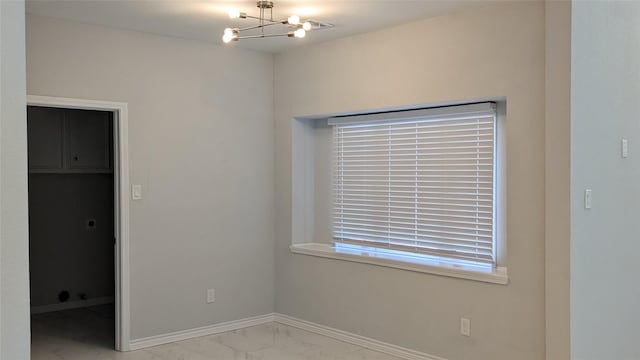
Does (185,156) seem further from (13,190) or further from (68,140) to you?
(13,190)

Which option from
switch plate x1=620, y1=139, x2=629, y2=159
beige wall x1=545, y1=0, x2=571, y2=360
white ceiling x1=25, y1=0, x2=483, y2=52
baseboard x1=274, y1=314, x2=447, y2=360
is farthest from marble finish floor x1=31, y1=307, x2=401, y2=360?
white ceiling x1=25, y1=0, x2=483, y2=52

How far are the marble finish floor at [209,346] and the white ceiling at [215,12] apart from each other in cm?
254

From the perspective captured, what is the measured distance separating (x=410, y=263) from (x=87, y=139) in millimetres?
3791

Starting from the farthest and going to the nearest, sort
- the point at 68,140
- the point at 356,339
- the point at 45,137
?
1. the point at 68,140
2. the point at 45,137
3. the point at 356,339

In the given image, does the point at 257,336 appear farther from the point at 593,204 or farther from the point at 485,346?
the point at 593,204

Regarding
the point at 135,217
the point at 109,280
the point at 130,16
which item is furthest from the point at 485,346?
the point at 109,280

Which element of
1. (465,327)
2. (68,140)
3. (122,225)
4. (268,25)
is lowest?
(465,327)

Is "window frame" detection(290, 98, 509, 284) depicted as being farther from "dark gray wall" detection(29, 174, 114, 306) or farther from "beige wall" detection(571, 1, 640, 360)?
"dark gray wall" detection(29, 174, 114, 306)

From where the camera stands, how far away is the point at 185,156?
507 cm

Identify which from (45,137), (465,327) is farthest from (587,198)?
(45,137)

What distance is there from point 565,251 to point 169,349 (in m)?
3.09

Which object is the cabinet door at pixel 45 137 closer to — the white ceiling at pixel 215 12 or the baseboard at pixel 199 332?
the white ceiling at pixel 215 12

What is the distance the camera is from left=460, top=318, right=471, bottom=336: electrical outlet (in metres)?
4.15

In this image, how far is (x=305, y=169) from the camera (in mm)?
5590
